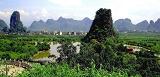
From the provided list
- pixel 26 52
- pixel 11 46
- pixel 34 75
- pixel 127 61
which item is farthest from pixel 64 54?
pixel 11 46

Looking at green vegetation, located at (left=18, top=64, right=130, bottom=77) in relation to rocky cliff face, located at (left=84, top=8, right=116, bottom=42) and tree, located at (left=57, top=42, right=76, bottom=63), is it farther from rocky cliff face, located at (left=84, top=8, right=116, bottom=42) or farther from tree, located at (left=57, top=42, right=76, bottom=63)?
rocky cliff face, located at (left=84, top=8, right=116, bottom=42)

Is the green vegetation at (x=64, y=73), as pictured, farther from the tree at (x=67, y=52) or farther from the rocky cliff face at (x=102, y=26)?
the rocky cliff face at (x=102, y=26)

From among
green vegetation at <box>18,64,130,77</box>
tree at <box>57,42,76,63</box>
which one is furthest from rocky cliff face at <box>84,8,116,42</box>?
green vegetation at <box>18,64,130,77</box>

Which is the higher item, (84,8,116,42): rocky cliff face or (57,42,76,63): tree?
(84,8,116,42): rocky cliff face

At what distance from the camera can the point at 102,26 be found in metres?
62.8

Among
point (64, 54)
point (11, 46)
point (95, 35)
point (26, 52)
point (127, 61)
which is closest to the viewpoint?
point (127, 61)

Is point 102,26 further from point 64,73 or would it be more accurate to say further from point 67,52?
point 64,73

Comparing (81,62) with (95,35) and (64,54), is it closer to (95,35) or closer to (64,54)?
(64,54)

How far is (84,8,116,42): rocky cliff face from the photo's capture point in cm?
6019

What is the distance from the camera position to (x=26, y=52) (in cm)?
7512

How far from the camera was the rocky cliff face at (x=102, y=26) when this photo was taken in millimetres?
60188

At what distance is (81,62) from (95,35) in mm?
16037

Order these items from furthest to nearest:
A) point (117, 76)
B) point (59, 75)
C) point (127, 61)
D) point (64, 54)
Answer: point (64, 54) < point (127, 61) < point (59, 75) < point (117, 76)

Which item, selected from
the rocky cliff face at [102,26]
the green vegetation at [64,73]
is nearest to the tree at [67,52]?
the rocky cliff face at [102,26]
